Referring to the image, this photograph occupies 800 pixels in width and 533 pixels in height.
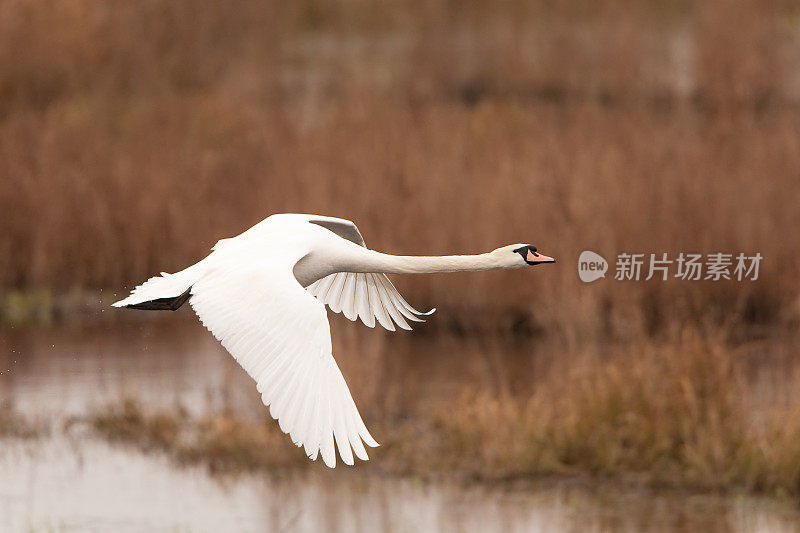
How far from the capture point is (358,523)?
33.4 feet

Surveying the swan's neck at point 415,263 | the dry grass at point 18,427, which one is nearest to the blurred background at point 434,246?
the dry grass at point 18,427

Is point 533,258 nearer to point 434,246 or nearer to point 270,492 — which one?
point 270,492

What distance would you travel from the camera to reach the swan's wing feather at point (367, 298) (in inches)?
285

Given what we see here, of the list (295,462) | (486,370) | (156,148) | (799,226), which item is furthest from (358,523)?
(156,148)

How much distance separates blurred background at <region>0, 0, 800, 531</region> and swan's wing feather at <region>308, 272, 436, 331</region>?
2.99 metres

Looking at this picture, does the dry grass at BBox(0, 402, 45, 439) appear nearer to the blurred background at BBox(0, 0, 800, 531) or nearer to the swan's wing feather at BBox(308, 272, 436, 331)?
the blurred background at BBox(0, 0, 800, 531)

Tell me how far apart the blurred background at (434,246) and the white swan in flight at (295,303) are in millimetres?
3189

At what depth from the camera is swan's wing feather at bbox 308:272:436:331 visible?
7.25 m

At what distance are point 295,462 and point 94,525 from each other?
4.80ft

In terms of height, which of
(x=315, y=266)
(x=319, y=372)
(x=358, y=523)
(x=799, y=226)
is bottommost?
(x=358, y=523)

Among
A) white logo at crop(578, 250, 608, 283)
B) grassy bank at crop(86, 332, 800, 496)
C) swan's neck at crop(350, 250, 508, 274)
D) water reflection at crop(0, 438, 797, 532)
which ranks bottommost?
water reflection at crop(0, 438, 797, 532)

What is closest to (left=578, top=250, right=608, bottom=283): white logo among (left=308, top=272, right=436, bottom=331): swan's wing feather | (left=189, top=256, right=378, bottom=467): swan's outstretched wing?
(left=308, top=272, right=436, bottom=331): swan's wing feather

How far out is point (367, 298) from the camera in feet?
23.9

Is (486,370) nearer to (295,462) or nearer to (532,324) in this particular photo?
(532,324)
